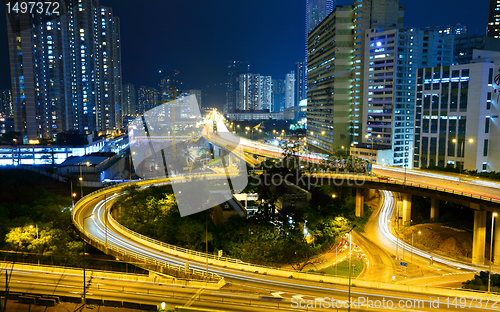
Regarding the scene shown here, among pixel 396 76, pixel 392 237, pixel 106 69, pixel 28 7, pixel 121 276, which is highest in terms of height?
pixel 28 7

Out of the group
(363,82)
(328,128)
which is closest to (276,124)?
(328,128)

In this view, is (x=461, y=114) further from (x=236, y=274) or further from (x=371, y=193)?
(x=236, y=274)

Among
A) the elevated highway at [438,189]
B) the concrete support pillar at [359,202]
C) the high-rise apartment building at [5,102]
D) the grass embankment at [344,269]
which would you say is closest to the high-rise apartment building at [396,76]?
the concrete support pillar at [359,202]

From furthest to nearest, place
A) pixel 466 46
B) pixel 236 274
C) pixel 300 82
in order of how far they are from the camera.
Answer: pixel 300 82, pixel 466 46, pixel 236 274

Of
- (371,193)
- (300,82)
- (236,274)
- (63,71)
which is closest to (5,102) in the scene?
(63,71)

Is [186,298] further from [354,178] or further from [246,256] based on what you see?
[354,178]

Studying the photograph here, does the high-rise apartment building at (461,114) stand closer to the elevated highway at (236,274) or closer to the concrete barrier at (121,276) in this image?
the elevated highway at (236,274)

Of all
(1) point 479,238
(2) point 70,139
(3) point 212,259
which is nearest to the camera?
(3) point 212,259

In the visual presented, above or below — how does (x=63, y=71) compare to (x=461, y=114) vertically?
above
